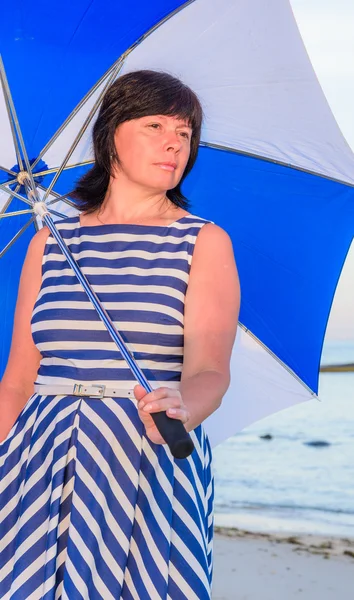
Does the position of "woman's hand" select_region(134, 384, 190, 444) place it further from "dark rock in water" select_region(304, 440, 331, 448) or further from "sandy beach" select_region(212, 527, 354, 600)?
"dark rock in water" select_region(304, 440, 331, 448)

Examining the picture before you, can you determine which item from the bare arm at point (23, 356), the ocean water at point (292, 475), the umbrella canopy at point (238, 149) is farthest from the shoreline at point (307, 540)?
the bare arm at point (23, 356)

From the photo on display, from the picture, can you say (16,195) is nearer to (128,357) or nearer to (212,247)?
(212,247)

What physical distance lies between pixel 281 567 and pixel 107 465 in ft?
10.2

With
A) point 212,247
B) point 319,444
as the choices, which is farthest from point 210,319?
point 319,444

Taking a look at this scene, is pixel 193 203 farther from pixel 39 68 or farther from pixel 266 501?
pixel 266 501

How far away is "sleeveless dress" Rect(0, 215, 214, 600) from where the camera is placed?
80.7 inches

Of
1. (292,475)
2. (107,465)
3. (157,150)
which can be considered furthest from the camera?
(292,475)

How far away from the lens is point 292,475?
→ 328 inches

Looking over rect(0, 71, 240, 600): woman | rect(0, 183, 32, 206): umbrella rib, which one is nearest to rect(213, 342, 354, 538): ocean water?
rect(0, 183, 32, 206): umbrella rib

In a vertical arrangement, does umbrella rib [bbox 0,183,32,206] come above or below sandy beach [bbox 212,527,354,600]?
above

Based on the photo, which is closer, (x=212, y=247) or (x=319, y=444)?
(x=212, y=247)

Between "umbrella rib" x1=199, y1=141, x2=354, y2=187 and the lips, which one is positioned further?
"umbrella rib" x1=199, y1=141, x2=354, y2=187

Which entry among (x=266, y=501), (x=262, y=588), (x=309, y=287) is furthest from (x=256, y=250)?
(x=266, y=501)

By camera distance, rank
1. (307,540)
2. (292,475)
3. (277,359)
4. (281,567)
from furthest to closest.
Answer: (292,475), (307,540), (281,567), (277,359)
